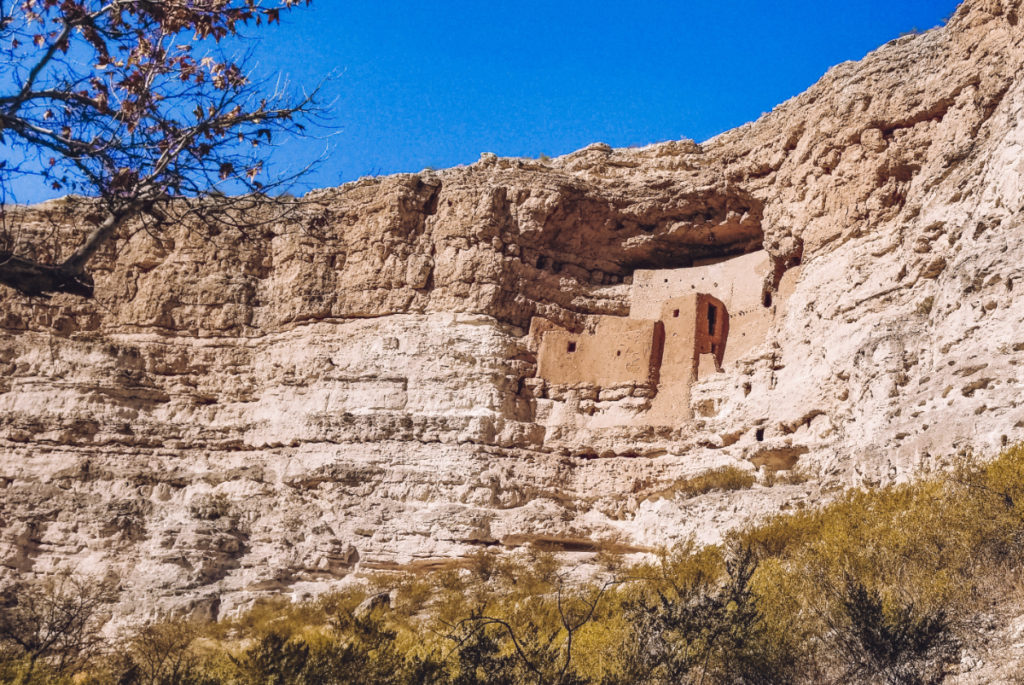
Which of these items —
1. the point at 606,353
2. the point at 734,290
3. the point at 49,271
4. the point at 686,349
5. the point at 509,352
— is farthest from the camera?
the point at 734,290

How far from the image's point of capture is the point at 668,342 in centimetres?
2534

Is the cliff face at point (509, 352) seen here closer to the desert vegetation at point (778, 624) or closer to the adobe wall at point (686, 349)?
the adobe wall at point (686, 349)

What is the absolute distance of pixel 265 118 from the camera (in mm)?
7668

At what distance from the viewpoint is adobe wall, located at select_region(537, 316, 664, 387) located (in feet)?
82.9

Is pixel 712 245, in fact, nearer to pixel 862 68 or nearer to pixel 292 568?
pixel 862 68

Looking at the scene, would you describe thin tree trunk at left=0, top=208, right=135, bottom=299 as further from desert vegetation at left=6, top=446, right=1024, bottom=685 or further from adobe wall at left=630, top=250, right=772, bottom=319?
adobe wall at left=630, top=250, right=772, bottom=319

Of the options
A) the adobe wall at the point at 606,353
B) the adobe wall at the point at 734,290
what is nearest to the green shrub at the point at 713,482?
the adobe wall at the point at 606,353

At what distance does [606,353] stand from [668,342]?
142 centimetres

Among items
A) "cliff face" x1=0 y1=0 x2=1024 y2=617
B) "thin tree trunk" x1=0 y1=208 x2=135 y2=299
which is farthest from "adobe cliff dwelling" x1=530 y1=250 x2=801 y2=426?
"thin tree trunk" x1=0 y1=208 x2=135 y2=299

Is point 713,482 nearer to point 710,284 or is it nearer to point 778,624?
point 710,284

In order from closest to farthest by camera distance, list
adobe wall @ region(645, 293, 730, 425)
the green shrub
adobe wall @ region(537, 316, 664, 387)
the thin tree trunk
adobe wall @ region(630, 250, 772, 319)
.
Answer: the thin tree trunk → the green shrub → adobe wall @ region(645, 293, 730, 425) → adobe wall @ region(537, 316, 664, 387) → adobe wall @ region(630, 250, 772, 319)

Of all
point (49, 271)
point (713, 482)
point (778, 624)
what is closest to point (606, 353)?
point (713, 482)

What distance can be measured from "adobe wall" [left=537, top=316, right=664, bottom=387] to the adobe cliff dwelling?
22 millimetres

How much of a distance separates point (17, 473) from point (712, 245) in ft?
54.4
